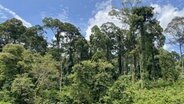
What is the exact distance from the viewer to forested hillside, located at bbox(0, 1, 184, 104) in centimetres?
3120

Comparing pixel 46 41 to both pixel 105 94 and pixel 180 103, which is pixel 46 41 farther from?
pixel 180 103

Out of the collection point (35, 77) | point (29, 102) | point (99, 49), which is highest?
point (99, 49)

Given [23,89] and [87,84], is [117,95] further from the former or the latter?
[23,89]

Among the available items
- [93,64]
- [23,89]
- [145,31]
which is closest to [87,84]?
[93,64]

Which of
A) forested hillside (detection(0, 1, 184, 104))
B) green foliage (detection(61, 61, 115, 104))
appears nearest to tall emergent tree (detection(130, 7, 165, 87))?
forested hillside (detection(0, 1, 184, 104))

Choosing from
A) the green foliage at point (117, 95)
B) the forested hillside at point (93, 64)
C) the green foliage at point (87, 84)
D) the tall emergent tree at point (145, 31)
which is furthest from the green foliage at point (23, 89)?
the tall emergent tree at point (145, 31)

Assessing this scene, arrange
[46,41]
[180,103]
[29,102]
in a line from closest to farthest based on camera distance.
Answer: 1. [180,103]
2. [29,102]
3. [46,41]

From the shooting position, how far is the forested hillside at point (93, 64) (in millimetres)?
31203

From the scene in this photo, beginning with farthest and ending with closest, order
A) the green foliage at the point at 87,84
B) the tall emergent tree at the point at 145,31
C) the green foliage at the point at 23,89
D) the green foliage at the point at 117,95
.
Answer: the tall emergent tree at the point at 145,31, the green foliage at the point at 23,89, the green foliage at the point at 87,84, the green foliage at the point at 117,95

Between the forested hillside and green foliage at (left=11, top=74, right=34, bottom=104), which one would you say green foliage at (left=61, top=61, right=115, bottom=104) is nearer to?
the forested hillside

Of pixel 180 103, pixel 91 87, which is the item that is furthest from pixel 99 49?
pixel 180 103

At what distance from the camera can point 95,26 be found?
47.2 m

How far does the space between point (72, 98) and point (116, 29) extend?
17704 mm

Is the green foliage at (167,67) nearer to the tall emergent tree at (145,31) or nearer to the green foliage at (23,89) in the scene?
the tall emergent tree at (145,31)
